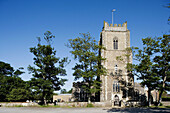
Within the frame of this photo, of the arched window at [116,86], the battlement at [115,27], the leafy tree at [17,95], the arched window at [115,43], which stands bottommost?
the leafy tree at [17,95]

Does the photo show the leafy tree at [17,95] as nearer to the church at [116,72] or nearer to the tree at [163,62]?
the church at [116,72]

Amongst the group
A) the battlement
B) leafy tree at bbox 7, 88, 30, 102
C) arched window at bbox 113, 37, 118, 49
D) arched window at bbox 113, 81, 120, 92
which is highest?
the battlement

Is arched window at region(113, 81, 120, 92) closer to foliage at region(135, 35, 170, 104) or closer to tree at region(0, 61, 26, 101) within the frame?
foliage at region(135, 35, 170, 104)

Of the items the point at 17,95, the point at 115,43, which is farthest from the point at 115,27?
the point at 17,95

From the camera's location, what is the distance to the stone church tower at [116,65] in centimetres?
3706

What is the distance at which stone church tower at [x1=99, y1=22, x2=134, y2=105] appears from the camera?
37062 millimetres

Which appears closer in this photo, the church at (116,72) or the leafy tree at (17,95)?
the leafy tree at (17,95)

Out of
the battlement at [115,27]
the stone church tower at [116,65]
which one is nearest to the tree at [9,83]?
the stone church tower at [116,65]

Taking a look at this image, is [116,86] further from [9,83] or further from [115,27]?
[9,83]

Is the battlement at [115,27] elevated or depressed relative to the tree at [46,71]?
elevated

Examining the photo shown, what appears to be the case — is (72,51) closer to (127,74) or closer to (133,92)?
(127,74)

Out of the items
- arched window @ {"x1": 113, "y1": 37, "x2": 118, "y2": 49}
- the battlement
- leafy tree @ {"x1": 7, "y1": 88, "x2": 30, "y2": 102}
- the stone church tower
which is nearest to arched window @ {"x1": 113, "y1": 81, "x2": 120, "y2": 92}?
the stone church tower

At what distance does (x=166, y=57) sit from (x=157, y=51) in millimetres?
1915

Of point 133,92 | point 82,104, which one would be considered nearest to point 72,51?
point 82,104
